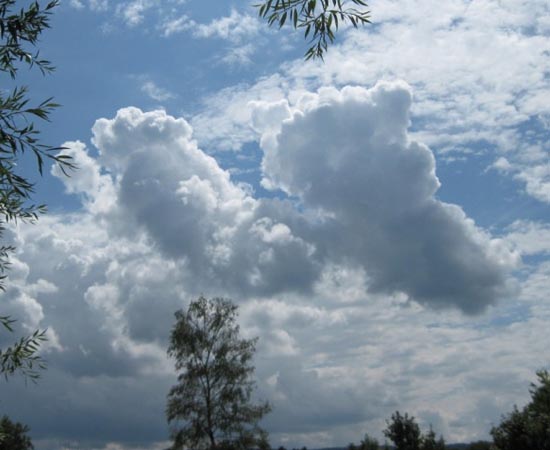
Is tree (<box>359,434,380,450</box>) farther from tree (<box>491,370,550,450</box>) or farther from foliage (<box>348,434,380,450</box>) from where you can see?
tree (<box>491,370,550,450</box>)

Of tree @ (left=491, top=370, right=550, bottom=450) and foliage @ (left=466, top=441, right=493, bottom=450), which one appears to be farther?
foliage @ (left=466, top=441, right=493, bottom=450)

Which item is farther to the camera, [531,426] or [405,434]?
[405,434]

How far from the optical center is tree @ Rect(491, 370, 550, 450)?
112ft

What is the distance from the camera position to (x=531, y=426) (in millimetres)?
34688

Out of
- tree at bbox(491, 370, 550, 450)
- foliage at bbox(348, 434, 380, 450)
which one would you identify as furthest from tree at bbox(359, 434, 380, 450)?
tree at bbox(491, 370, 550, 450)

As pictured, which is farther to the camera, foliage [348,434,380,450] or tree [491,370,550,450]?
foliage [348,434,380,450]

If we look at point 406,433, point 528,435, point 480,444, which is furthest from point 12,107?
point 480,444

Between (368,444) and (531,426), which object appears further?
(368,444)

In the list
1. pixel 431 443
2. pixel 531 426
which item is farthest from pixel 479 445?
pixel 531 426

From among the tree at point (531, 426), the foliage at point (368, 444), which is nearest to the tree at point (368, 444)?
the foliage at point (368, 444)

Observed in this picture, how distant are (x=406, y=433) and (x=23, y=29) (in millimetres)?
52063

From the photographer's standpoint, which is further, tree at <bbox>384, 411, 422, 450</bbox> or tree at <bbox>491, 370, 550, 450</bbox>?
tree at <bbox>384, 411, 422, 450</bbox>

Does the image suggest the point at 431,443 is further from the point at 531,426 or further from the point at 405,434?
the point at 531,426

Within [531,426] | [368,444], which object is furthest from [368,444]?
[531,426]
